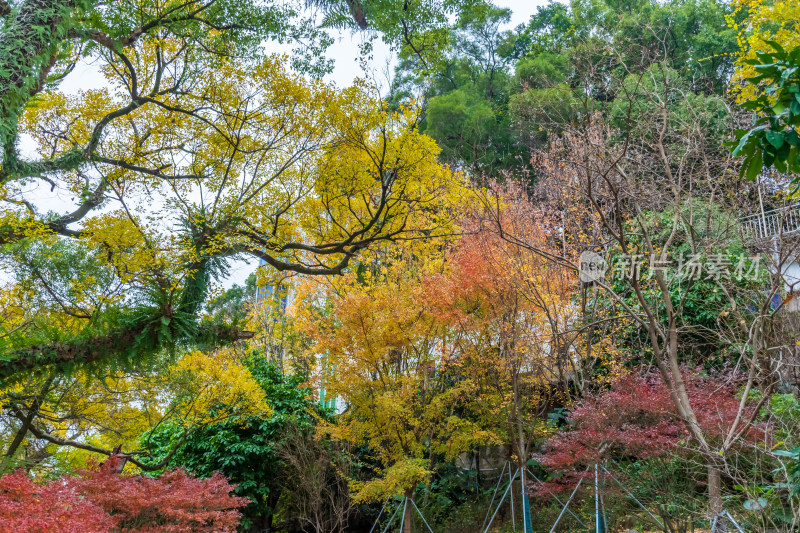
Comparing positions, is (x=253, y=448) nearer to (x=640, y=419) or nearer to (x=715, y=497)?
(x=640, y=419)

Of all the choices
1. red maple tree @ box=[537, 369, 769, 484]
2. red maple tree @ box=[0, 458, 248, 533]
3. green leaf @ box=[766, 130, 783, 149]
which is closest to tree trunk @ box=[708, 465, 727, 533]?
red maple tree @ box=[537, 369, 769, 484]

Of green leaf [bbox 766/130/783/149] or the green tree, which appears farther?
the green tree

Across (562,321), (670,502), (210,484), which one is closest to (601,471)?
(670,502)

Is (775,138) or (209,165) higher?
(209,165)

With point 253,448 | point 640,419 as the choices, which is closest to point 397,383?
point 253,448

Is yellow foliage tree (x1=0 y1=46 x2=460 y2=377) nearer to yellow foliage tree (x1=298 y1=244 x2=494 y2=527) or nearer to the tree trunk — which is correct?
yellow foliage tree (x1=298 y1=244 x2=494 y2=527)

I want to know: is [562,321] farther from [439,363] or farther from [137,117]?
[137,117]

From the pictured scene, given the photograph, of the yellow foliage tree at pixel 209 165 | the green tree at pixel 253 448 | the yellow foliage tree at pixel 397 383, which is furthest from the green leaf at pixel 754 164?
the green tree at pixel 253 448

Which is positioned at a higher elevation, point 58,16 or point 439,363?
point 58,16

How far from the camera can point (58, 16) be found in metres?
3.47

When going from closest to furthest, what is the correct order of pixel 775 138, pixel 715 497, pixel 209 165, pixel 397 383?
pixel 775 138, pixel 715 497, pixel 209 165, pixel 397 383

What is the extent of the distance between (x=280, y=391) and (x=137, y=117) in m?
4.90

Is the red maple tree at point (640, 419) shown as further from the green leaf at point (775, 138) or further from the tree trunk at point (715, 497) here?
the green leaf at point (775, 138)

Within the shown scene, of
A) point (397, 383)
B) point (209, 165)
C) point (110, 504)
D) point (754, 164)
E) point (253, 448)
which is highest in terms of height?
point (209, 165)
